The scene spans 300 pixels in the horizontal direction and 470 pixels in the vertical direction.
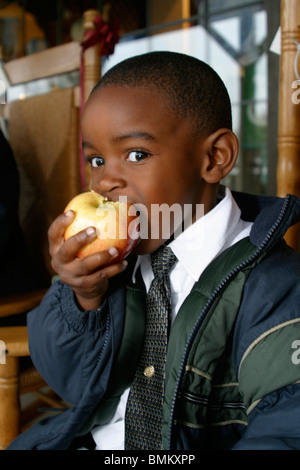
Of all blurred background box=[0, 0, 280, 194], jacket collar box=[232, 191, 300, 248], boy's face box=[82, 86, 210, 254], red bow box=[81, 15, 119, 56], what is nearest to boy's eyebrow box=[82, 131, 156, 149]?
boy's face box=[82, 86, 210, 254]

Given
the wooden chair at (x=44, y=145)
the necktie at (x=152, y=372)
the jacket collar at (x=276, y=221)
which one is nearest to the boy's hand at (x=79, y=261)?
the necktie at (x=152, y=372)

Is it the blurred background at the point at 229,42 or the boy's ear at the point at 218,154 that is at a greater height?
the blurred background at the point at 229,42

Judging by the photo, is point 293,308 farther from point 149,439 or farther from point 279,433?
point 149,439

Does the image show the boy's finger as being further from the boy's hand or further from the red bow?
the red bow

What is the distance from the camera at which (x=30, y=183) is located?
1450 mm

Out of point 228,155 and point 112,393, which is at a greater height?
point 228,155

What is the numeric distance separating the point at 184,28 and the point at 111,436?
318cm

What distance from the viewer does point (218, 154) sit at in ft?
2.46

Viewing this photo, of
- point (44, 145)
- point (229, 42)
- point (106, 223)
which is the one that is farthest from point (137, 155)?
point (229, 42)

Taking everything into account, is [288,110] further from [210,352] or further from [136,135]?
[210,352]

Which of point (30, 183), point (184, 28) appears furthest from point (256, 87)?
point (30, 183)

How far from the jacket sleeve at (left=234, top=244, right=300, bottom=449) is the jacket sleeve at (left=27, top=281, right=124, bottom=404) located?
22 cm

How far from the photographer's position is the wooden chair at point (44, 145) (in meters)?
1.15

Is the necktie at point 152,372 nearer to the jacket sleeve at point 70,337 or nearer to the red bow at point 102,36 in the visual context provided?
the jacket sleeve at point 70,337
